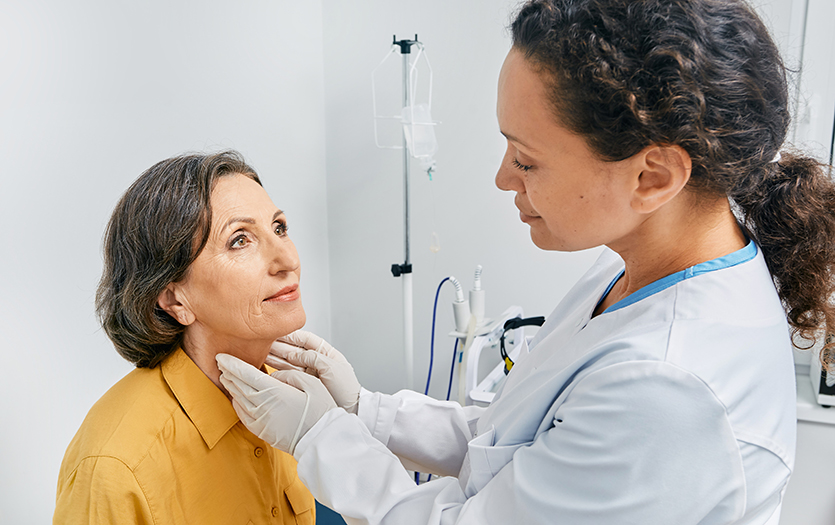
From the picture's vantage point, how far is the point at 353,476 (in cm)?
88

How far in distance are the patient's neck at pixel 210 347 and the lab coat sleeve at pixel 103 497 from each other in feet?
0.87

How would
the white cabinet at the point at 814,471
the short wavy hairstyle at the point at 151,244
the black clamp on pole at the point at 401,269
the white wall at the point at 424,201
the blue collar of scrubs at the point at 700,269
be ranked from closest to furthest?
1. the blue collar of scrubs at the point at 700,269
2. the short wavy hairstyle at the point at 151,244
3. the white cabinet at the point at 814,471
4. the black clamp on pole at the point at 401,269
5. the white wall at the point at 424,201

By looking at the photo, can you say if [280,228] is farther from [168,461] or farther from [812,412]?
[812,412]

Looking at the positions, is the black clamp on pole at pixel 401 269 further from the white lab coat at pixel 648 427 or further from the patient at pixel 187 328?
the white lab coat at pixel 648 427

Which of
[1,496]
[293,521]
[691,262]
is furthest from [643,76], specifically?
[1,496]

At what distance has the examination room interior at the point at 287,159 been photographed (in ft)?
3.79

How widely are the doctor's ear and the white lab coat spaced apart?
0.11 meters

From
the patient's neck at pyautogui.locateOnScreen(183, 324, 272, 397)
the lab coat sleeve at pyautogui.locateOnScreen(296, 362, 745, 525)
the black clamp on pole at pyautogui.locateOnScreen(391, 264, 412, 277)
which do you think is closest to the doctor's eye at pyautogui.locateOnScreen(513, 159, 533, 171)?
the lab coat sleeve at pyautogui.locateOnScreen(296, 362, 745, 525)

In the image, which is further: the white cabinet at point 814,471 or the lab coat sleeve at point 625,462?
Result: the white cabinet at point 814,471

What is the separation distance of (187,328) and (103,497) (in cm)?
34

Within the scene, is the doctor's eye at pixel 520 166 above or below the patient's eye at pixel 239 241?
above

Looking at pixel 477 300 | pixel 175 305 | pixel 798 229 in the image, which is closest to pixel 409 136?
pixel 477 300

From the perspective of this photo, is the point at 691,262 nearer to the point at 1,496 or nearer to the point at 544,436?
the point at 544,436

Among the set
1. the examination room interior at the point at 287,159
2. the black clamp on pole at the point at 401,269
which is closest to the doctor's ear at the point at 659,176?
the examination room interior at the point at 287,159
